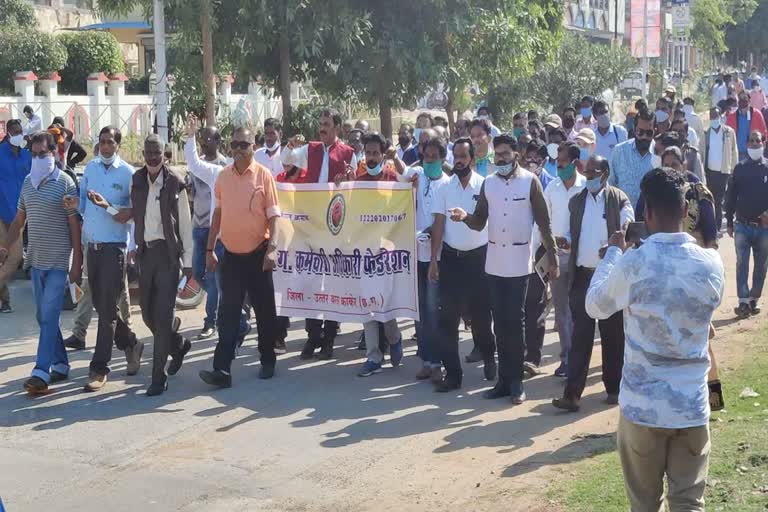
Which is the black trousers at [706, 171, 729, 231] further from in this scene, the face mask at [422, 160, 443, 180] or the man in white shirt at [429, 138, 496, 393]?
the man in white shirt at [429, 138, 496, 393]

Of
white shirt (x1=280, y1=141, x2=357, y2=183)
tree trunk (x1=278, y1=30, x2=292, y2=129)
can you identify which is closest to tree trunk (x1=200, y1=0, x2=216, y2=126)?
tree trunk (x1=278, y1=30, x2=292, y2=129)

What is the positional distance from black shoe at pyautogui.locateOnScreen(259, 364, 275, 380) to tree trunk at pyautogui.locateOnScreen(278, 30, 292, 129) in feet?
25.3

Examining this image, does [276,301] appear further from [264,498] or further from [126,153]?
[126,153]

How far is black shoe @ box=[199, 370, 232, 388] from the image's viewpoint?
9363mm

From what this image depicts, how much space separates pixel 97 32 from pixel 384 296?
31347mm

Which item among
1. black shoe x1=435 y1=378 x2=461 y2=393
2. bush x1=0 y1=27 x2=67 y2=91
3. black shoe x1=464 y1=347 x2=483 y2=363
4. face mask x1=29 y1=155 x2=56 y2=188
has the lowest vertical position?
black shoe x1=435 y1=378 x2=461 y2=393

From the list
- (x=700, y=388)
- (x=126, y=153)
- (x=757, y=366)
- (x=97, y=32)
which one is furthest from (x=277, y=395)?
(x=97, y=32)

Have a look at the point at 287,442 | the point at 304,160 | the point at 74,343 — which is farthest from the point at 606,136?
the point at 287,442

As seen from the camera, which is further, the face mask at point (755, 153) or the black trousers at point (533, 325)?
the face mask at point (755, 153)

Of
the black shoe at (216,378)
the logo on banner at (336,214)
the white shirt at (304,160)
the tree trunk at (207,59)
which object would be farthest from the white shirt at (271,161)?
the tree trunk at (207,59)

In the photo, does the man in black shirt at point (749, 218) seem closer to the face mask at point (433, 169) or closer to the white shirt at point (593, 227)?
the white shirt at point (593, 227)

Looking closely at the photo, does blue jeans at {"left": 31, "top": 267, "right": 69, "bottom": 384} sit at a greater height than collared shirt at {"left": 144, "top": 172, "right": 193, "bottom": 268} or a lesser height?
lesser

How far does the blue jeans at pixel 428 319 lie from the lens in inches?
378

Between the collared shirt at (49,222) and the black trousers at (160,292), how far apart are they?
68cm
